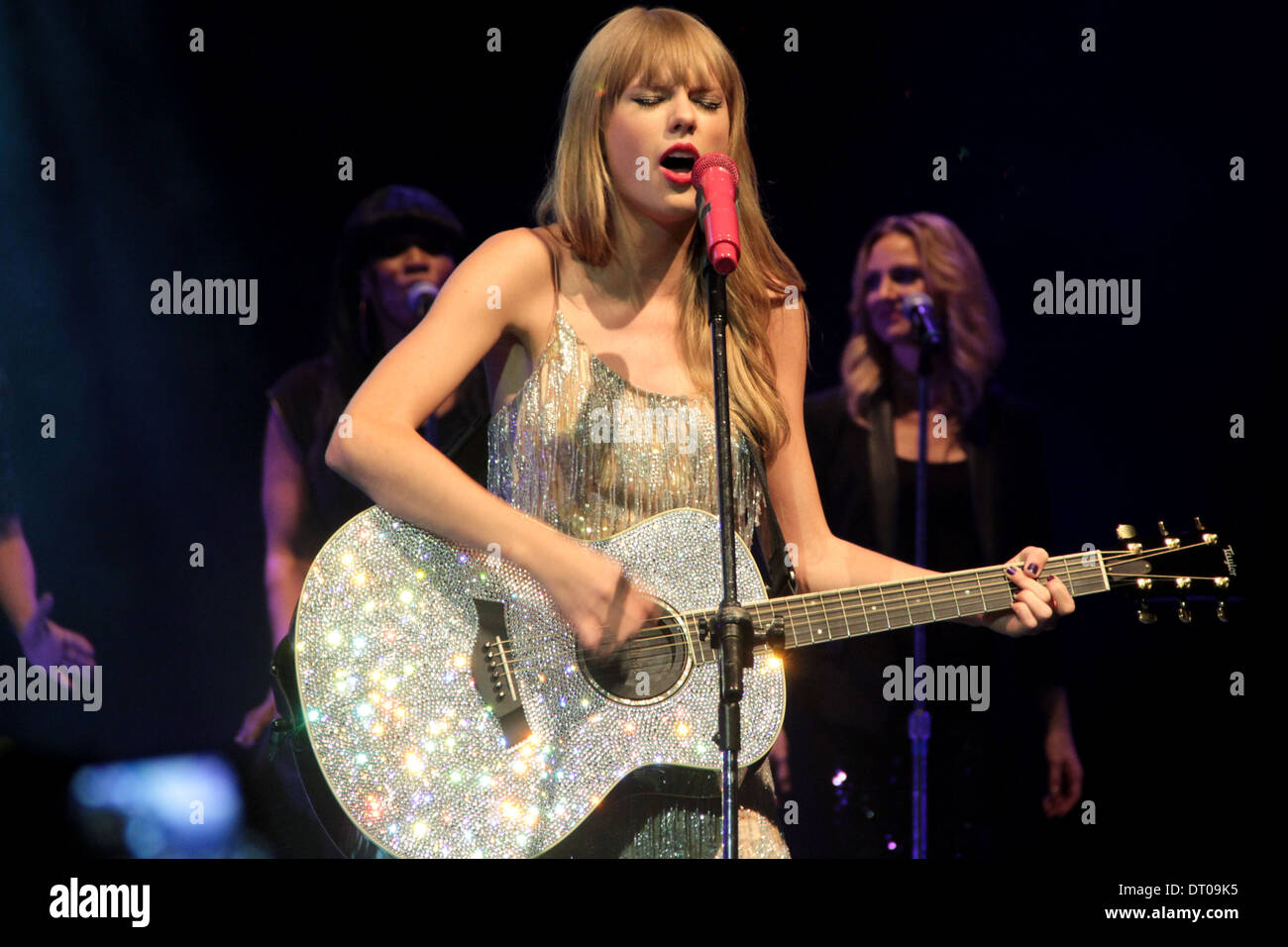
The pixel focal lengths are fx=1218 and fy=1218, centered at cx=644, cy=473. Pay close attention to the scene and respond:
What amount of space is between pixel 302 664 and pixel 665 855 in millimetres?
718

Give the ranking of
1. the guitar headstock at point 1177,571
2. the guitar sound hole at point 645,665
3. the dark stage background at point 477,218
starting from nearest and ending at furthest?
1. the guitar sound hole at point 645,665
2. the guitar headstock at point 1177,571
3. the dark stage background at point 477,218

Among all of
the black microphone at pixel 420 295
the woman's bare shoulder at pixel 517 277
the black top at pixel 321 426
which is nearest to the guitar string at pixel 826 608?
the woman's bare shoulder at pixel 517 277

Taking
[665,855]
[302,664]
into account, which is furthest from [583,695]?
[302,664]

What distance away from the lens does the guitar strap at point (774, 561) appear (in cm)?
247

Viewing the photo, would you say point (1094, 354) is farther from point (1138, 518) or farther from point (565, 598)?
point (565, 598)

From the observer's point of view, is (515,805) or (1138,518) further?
(1138,518)

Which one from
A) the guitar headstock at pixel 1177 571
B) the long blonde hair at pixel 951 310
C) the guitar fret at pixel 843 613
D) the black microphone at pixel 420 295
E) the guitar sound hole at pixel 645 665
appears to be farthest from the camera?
the long blonde hair at pixel 951 310

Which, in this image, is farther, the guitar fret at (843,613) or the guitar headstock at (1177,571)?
the guitar headstock at (1177,571)

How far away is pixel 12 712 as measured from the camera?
3.90 metres

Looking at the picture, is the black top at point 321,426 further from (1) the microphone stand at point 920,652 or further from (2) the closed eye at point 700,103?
(2) the closed eye at point 700,103

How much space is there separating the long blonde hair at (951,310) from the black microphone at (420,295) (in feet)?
4.71

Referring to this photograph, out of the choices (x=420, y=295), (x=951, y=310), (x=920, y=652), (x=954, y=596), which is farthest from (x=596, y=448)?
(x=951, y=310)

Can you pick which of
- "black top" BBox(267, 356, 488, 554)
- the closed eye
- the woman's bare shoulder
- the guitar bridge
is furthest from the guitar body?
"black top" BBox(267, 356, 488, 554)

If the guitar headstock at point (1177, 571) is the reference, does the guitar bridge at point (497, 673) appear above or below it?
below
